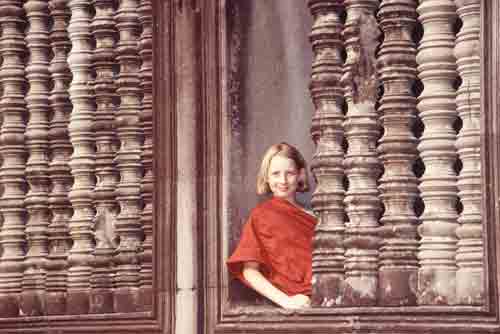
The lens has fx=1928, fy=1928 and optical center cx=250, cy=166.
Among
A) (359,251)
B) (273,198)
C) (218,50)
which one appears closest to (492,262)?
(359,251)

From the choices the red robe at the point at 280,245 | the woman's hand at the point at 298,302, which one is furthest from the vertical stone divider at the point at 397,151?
the red robe at the point at 280,245

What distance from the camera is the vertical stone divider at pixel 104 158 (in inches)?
536

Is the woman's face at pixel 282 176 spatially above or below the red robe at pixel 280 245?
above

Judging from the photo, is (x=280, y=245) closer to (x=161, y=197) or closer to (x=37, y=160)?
(x=161, y=197)

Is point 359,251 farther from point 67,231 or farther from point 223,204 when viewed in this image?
point 67,231

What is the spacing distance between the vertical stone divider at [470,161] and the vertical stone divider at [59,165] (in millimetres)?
3366

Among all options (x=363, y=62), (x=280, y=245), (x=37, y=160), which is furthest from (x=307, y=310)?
(x=37, y=160)

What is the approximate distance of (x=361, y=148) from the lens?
40.6 feet

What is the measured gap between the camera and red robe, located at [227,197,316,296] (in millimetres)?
12641

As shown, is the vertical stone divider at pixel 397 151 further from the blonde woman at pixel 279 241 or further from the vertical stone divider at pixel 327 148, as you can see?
the blonde woman at pixel 279 241

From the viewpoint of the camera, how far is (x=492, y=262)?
11.5 m

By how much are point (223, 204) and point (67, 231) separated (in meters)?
1.52

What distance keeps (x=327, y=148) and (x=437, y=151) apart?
84 cm

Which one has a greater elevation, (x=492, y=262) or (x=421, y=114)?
(x=421, y=114)
